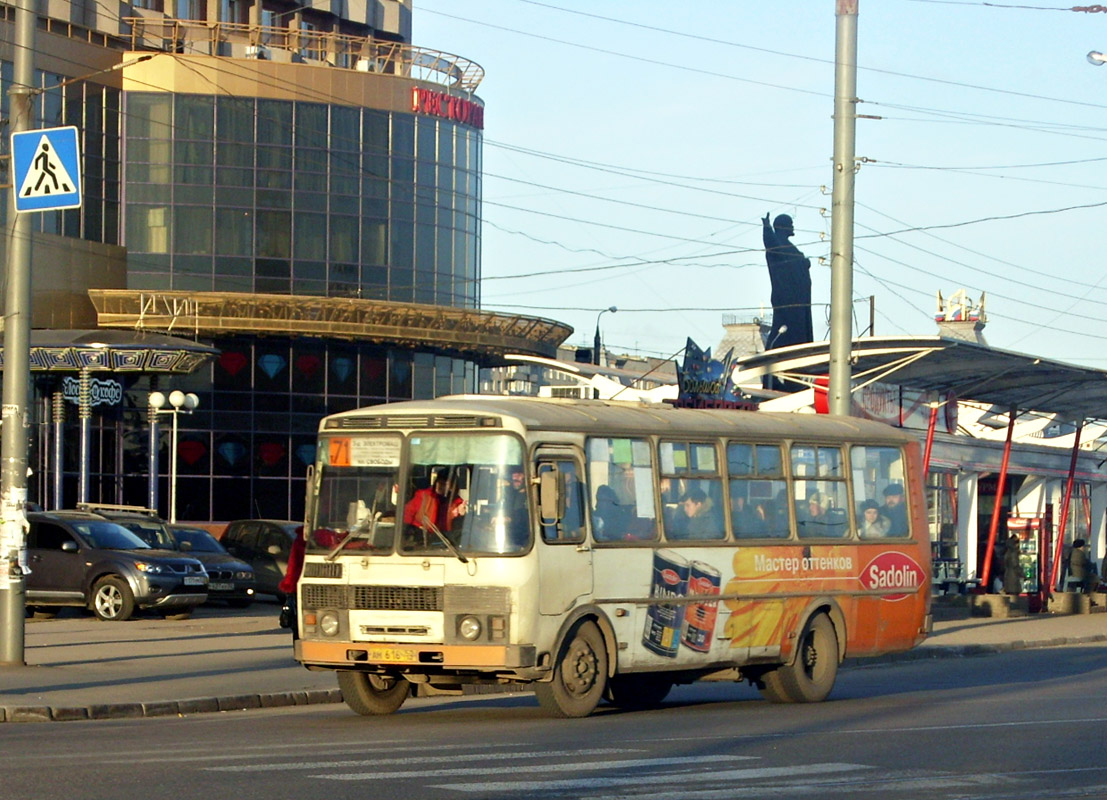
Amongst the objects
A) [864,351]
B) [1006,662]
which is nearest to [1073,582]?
[864,351]

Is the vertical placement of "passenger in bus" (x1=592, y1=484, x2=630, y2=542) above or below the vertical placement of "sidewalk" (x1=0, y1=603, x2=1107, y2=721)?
above

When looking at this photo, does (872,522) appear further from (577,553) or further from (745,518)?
(577,553)

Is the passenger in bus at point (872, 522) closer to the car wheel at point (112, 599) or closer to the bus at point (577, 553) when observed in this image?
the bus at point (577, 553)

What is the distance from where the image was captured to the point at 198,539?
102ft

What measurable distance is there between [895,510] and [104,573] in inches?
526

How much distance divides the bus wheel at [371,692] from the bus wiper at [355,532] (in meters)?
1.25

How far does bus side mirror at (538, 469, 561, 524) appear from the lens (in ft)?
47.0

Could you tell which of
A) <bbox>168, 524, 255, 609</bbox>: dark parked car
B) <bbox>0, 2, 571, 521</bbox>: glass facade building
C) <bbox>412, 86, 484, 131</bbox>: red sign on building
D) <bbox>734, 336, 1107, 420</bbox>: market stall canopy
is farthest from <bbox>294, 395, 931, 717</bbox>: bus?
<bbox>412, 86, 484, 131</bbox>: red sign on building

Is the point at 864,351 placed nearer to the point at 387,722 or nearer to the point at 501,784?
the point at 387,722

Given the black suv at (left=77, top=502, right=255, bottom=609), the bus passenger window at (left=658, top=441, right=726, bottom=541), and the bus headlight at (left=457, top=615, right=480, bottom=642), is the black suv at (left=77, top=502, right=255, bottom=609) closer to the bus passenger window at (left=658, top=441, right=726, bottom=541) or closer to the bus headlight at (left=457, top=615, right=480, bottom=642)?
the bus passenger window at (left=658, top=441, right=726, bottom=541)

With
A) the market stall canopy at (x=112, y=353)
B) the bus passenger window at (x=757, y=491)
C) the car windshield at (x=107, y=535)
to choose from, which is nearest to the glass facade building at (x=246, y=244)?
the market stall canopy at (x=112, y=353)

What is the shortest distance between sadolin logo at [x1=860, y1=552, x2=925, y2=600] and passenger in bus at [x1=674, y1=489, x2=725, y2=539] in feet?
7.86

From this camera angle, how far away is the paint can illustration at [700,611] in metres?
15.9

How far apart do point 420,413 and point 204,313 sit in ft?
136
